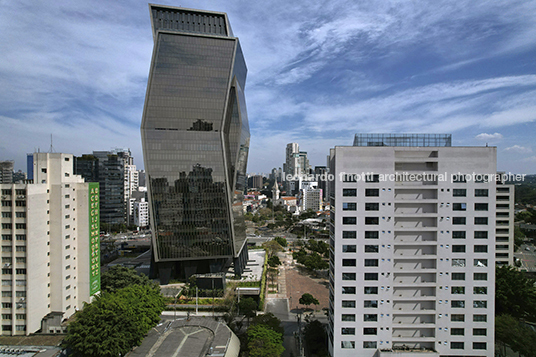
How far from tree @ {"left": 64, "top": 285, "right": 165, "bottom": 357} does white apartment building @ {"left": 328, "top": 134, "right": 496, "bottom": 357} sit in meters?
20.3

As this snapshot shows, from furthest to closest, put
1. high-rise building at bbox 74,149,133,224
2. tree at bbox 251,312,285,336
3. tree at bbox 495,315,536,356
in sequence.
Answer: high-rise building at bbox 74,149,133,224 → tree at bbox 251,312,285,336 → tree at bbox 495,315,536,356

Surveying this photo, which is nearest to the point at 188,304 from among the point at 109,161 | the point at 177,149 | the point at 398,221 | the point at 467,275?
the point at 177,149

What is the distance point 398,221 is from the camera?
2909 cm

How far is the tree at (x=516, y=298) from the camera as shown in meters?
37.4

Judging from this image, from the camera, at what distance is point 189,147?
2030 inches

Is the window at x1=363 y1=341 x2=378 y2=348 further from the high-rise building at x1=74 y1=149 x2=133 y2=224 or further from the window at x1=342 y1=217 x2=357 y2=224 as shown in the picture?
the high-rise building at x1=74 y1=149 x2=133 y2=224

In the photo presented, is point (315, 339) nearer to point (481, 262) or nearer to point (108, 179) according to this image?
point (481, 262)

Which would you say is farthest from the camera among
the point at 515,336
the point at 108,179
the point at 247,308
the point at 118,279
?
the point at 108,179

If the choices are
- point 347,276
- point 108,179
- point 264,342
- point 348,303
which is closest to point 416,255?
point 347,276

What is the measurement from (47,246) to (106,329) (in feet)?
58.2

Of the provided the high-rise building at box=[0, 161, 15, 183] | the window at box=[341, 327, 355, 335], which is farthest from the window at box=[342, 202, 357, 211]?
the high-rise building at box=[0, 161, 15, 183]

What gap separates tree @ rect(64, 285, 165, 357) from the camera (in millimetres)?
27188

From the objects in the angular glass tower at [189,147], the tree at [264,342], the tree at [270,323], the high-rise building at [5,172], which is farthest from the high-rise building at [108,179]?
the tree at [264,342]

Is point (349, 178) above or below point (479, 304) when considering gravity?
above
